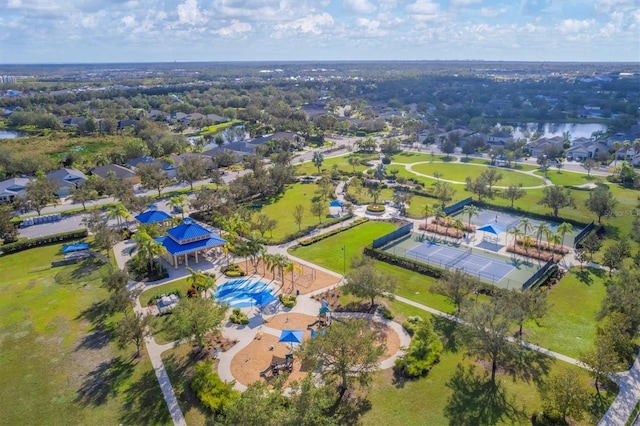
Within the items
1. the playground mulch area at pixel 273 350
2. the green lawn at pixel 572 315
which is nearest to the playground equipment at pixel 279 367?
the playground mulch area at pixel 273 350

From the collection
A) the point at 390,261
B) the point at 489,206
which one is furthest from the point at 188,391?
the point at 489,206

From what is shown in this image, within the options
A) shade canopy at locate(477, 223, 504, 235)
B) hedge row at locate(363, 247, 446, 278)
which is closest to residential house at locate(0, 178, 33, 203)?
hedge row at locate(363, 247, 446, 278)

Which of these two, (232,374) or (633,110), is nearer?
(232,374)

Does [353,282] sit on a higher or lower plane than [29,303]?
higher

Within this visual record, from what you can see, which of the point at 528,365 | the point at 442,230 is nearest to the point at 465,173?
the point at 442,230

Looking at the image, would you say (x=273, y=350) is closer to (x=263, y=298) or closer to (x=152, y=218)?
(x=263, y=298)

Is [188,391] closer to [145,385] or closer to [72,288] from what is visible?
[145,385]

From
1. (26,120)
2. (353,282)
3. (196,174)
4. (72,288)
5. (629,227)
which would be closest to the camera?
(353,282)

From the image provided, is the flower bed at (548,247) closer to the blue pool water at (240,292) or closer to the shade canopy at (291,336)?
the blue pool water at (240,292)
